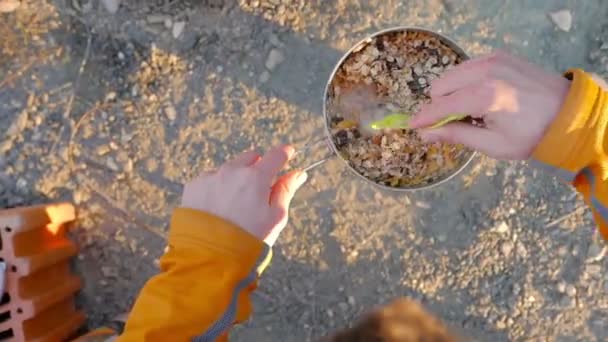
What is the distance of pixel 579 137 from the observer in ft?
2.63

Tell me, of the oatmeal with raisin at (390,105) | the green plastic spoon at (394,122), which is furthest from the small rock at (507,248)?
the green plastic spoon at (394,122)

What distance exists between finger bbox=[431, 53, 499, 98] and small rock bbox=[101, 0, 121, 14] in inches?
30.4

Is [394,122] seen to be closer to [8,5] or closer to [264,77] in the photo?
[264,77]

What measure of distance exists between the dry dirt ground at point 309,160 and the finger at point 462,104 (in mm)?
523

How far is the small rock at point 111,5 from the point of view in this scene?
1.31 metres

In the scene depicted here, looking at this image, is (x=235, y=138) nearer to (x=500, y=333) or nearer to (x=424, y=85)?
(x=424, y=85)

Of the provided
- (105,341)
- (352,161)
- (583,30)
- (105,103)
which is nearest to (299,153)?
(352,161)

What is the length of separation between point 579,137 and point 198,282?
0.57m

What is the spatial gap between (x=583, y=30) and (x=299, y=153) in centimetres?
68

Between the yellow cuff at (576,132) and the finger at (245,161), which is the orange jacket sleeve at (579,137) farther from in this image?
the finger at (245,161)

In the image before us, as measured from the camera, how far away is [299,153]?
1.33 m

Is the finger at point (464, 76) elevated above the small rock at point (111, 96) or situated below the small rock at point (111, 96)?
above

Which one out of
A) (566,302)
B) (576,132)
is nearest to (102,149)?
(576,132)

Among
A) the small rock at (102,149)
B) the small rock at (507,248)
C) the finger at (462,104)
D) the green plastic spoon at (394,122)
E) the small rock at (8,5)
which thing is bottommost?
the small rock at (507,248)
